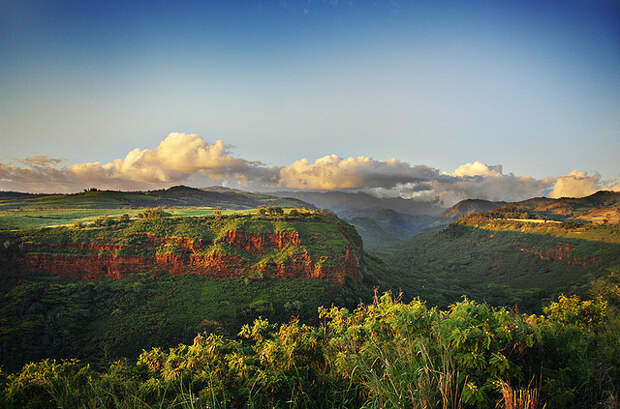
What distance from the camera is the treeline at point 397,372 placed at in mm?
4102

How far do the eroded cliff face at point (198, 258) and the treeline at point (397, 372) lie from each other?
42648 millimetres

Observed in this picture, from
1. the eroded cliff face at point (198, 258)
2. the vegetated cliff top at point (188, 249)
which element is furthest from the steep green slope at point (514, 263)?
the eroded cliff face at point (198, 258)

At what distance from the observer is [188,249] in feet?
161

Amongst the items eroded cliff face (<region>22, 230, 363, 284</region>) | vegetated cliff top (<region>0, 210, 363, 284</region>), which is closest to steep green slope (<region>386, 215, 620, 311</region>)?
vegetated cliff top (<region>0, 210, 363, 284</region>)

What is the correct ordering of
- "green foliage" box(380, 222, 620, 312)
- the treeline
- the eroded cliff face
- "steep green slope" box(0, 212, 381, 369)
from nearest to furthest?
the treeline
"steep green slope" box(0, 212, 381, 369)
the eroded cliff face
"green foliage" box(380, 222, 620, 312)

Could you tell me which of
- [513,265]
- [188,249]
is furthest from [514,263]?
[188,249]

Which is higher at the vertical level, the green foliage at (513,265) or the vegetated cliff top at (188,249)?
the vegetated cliff top at (188,249)

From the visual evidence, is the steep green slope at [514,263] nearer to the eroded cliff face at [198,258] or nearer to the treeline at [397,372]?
the eroded cliff face at [198,258]

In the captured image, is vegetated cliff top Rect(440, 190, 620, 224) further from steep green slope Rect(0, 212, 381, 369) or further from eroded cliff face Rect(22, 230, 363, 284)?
eroded cliff face Rect(22, 230, 363, 284)

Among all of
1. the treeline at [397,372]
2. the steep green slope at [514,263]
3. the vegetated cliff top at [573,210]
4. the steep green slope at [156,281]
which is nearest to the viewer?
the treeline at [397,372]

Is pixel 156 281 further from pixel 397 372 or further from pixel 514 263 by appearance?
pixel 514 263

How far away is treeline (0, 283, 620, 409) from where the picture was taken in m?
4.10

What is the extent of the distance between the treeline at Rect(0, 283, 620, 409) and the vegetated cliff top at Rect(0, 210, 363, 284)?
42619 millimetres

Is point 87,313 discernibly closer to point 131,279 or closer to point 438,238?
point 131,279
